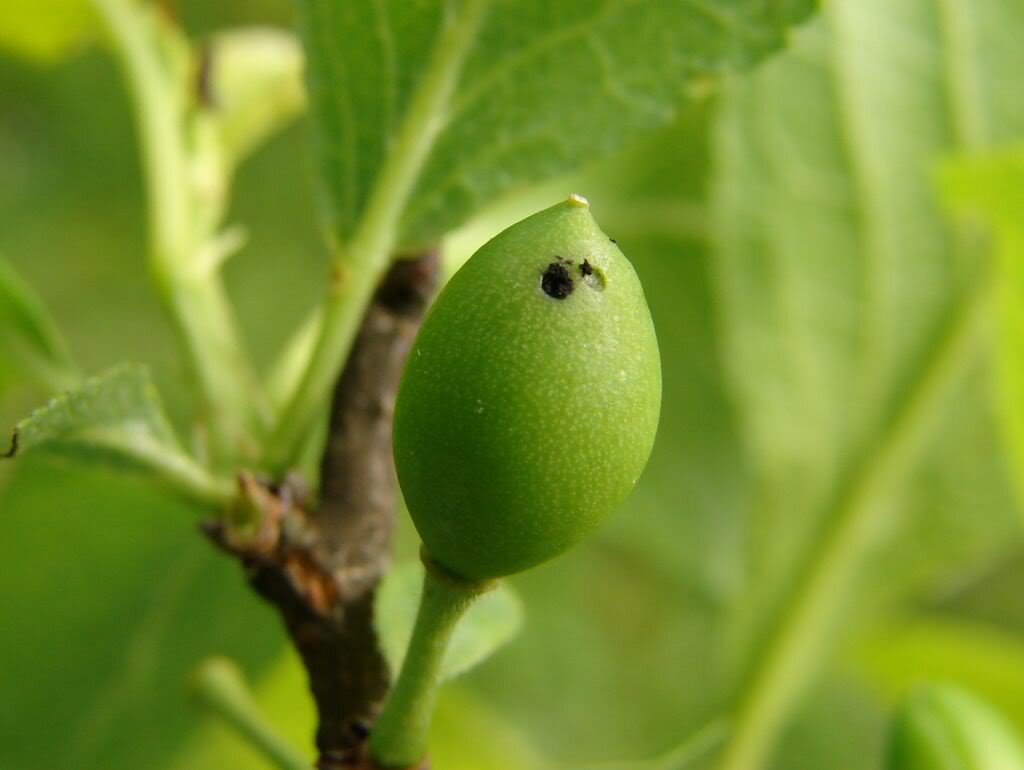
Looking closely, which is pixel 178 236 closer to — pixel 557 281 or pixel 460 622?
pixel 460 622

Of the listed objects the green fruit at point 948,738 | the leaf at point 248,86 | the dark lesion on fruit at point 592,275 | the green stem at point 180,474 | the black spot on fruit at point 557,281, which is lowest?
the green stem at point 180,474

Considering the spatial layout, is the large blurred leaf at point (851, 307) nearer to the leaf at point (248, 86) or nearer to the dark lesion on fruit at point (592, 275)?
the leaf at point (248, 86)

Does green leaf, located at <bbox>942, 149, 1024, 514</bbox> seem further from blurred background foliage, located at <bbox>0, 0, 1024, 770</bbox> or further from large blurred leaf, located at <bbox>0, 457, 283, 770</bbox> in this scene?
large blurred leaf, located at <bbox>0, 457, 283, 770</bbox>

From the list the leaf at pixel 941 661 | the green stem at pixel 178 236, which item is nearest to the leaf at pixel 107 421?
the green stem at pixel 178 236

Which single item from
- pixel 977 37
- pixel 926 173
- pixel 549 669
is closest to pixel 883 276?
pixel 926 173

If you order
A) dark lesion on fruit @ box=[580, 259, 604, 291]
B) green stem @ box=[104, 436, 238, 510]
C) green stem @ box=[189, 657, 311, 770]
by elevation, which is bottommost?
green stem @ box=[189, 657, 311, 770]

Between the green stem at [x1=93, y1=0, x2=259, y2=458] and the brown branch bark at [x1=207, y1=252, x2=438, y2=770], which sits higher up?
the green stem at [x1=93, y1=0, x2=259, y2=458]

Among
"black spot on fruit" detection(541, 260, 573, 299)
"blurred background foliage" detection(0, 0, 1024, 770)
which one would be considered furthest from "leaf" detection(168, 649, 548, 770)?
"black spot on fruit" detection(541, 260, 573, 299)

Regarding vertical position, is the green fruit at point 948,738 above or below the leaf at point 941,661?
below
